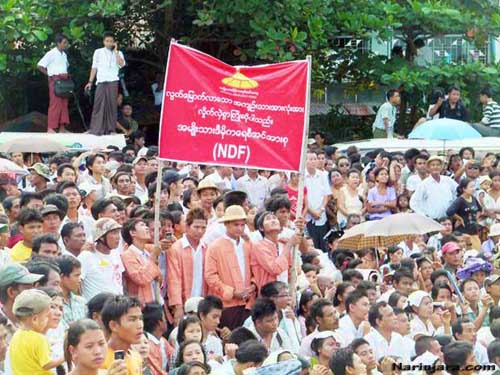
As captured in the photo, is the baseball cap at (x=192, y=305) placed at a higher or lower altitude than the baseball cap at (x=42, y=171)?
lower

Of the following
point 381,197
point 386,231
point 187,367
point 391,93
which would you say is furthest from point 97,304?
point 391,93

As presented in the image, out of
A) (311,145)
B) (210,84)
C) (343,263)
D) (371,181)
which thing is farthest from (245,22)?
(210,84)

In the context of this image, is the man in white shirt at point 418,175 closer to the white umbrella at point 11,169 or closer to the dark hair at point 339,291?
the white umbrella at point 11,169

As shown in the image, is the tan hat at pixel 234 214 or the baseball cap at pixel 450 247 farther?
the baseball cap at pixel 450 247

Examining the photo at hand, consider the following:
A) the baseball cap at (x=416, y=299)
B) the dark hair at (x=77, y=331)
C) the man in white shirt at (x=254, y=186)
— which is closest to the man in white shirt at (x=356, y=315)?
the baseball cap at (x=416, y=299)

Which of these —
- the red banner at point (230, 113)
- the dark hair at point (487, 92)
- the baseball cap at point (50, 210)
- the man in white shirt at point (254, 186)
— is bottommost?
the baseball cap at point (50, 210)

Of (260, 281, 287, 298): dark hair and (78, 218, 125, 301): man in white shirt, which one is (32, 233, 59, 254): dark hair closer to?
(78, 218, 125, 301): man in white shirt

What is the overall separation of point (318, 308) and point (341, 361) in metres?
1.57

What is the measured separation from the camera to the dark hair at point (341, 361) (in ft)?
31.0

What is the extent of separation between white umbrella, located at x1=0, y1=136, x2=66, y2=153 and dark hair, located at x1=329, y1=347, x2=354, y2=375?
877 centimetres

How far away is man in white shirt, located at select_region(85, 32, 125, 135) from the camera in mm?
20016

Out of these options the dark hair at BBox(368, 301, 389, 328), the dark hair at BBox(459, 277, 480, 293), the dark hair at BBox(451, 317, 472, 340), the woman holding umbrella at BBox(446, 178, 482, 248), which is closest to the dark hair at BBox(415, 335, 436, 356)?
the dark hair at BBox(368, 301, 389, 328)

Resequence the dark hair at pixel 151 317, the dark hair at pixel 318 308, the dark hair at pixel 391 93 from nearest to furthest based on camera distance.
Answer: the dark hair at pixel 151 317 < the dark hair at pixel 318 308 < the dark hair at pixel 391 93

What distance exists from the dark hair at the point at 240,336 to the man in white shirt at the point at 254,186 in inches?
233
